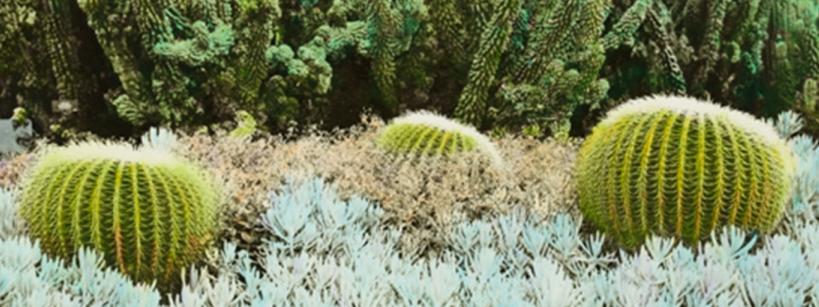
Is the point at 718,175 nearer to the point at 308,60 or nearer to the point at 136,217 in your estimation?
the point at 136,217

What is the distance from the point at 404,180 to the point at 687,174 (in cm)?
90

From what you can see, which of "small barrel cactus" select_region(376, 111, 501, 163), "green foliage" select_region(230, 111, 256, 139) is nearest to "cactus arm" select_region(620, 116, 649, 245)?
"small barrel cactus" select_region(376, 111, 501, 163)

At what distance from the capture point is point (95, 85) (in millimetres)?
5660

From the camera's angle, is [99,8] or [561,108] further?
[561,108]

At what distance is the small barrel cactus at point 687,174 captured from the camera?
309cm

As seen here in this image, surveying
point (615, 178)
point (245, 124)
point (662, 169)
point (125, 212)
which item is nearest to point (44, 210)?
point (125, 212)

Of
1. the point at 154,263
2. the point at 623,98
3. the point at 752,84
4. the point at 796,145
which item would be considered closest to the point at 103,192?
Answer: the point at 154,263

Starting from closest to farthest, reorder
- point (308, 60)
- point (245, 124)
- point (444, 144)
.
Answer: point (444, 144) → point (245, 124) → point (308, 60)

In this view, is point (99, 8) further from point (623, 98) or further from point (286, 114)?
point (623, 98)

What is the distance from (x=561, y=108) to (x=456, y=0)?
Result: 2.38 ft

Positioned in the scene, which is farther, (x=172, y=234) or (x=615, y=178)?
(x=615, y=178)

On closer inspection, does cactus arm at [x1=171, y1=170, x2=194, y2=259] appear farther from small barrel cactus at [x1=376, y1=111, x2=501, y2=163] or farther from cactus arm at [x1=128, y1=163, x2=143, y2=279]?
small barrel cactus at [x1=376, y1=111, x2=501, y2=163]

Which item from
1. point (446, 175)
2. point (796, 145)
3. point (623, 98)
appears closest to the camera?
point (446, 175)

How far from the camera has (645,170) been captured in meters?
3.12
